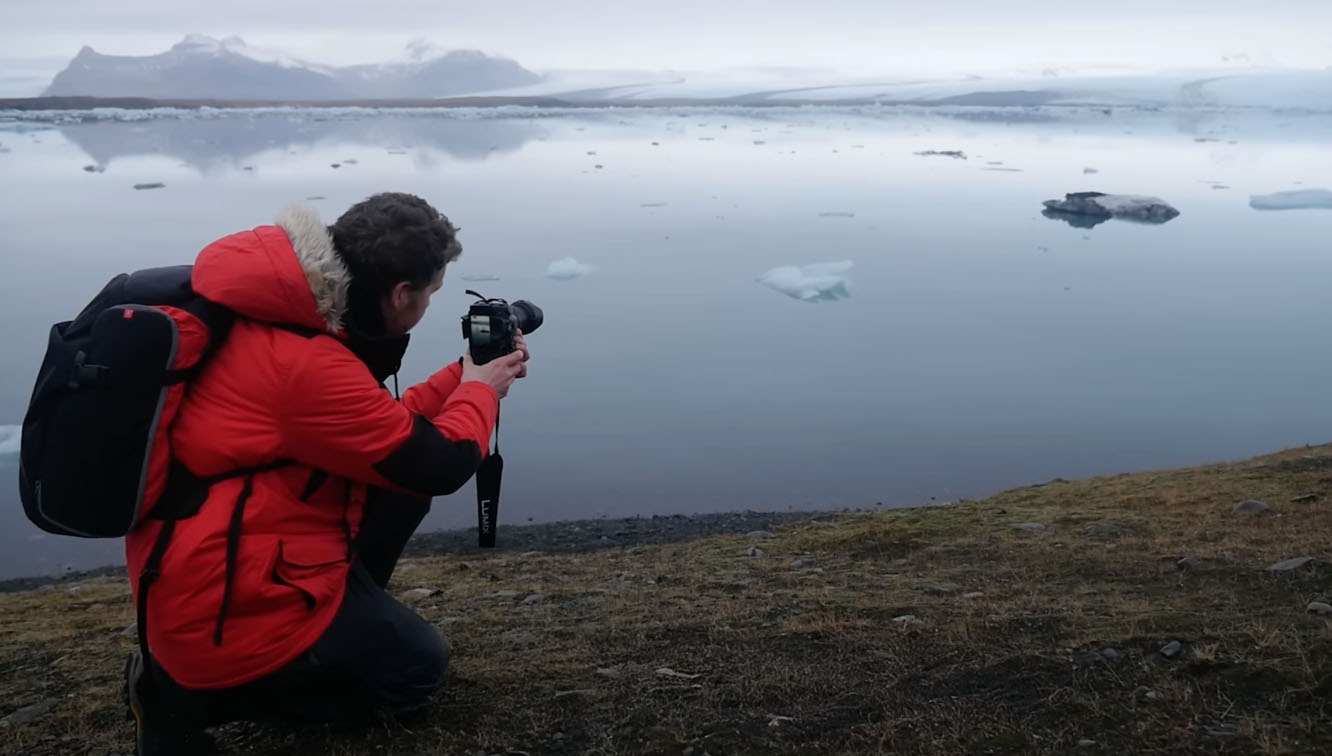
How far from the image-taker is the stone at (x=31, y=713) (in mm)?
3355

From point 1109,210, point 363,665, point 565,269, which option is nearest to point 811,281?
point 565,269

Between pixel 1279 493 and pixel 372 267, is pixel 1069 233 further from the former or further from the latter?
pixel 372 267

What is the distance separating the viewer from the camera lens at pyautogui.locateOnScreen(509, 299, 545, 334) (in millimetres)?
3186

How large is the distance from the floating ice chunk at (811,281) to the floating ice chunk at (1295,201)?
40.4 feet

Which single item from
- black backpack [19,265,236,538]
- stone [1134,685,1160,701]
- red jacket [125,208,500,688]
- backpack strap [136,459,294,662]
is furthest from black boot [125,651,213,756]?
stone [1134,685,1160,701]

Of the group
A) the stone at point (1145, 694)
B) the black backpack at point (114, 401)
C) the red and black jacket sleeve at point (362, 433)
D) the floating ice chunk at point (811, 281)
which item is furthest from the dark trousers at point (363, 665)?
the floating ice chunk at point (811, 281)

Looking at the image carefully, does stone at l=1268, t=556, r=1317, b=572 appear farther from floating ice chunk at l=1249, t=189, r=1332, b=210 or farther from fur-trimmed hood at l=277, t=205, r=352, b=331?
floating ice chunk at l=1249, t=189, r=1332, b=210

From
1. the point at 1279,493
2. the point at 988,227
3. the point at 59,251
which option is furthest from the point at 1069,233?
the point at 59,251

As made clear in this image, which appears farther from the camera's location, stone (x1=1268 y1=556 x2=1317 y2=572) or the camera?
stone (x1=1268 y1=556 x2=1317 y2=572)

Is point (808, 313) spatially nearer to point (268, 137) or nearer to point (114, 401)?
point (114, 401)

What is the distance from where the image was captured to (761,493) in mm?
9156

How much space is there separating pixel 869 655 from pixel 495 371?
144 centimetres

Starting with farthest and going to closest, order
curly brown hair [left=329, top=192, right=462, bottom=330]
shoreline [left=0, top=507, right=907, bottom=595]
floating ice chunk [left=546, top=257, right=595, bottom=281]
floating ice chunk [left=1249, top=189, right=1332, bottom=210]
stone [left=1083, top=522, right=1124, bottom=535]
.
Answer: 1. floating ice chunk [left=1249, top=189, right=1332, bottom=210]
2. floating ice chunk [left=546, top=257, right=595, bottom=281]
3. shoreline [left=0, top=507, right=907, bottom=595]
4. stone [left=1083, top=522, right=1124, bottom=535]
5. curly brown hair [left=329, top=192, right=462, bottom=330]

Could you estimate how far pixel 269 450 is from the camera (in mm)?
2395
